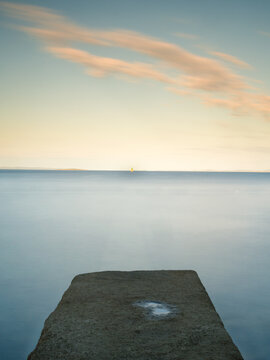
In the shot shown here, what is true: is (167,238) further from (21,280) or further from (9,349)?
(9,349)

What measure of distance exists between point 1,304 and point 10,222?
13.3m

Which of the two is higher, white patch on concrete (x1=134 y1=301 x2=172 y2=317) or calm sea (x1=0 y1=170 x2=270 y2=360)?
white patch on concrete (x1=134 y1=301 x2=172 y2=317)

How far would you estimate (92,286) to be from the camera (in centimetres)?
555

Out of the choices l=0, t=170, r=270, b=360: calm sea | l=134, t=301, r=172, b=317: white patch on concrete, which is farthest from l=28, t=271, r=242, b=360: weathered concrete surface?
l=0, t=170, r=270, b=360: calm sea

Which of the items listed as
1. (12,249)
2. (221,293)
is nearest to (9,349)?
(221,293)

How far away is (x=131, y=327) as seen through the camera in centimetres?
404

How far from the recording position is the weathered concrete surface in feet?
11.6

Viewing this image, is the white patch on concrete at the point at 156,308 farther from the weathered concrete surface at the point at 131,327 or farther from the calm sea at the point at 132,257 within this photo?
the calm sea at the point at 132,257

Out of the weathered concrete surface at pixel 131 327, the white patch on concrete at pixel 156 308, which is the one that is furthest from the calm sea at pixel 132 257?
the white patch on concrete at pixel 156 308

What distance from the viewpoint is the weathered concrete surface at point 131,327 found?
139 inches

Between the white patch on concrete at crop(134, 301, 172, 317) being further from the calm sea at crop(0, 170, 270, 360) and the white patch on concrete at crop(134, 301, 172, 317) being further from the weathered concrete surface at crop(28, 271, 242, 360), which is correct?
the calm sea at crop(0, 170, 270, 360)

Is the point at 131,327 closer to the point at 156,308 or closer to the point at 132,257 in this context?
the point at 156,308

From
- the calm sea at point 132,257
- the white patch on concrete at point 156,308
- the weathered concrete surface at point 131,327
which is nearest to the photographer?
the weathered concrete surface at point 131,327

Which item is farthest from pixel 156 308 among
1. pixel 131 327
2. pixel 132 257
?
pixel 132 257
